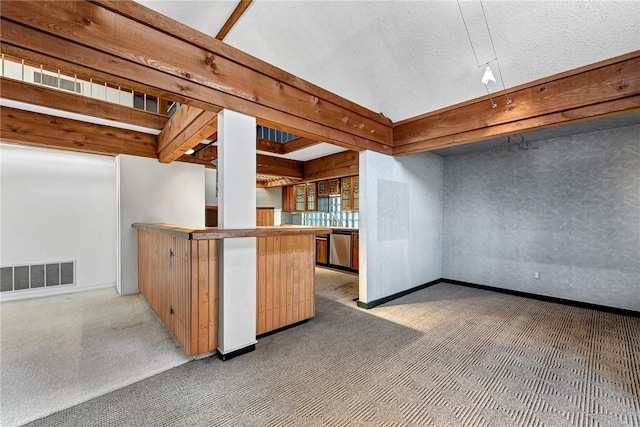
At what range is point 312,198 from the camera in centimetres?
699

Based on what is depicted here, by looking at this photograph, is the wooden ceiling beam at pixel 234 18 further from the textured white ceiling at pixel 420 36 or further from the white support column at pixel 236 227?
the white support column at pixel 236 227

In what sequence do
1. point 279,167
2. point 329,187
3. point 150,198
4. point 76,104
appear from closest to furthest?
point 76,104
point 150,198
point 279,167
point 329,187

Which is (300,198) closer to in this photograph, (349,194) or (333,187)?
(333,187)

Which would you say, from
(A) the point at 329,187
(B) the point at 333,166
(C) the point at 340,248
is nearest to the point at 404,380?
(C) the point at 340,248

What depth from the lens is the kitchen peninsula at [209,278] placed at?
7.33ft

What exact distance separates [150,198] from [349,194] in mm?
3923

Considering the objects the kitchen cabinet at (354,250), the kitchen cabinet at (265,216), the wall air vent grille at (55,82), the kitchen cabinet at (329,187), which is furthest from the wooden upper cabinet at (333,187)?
the wall air vent grille at (55,82)

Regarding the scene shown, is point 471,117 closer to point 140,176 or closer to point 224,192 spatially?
point 224,192

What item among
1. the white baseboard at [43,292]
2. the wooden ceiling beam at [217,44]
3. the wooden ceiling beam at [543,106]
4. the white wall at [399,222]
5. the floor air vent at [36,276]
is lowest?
the white baseboard at [43,292]

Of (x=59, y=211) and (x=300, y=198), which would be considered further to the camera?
(x=300, y=198)

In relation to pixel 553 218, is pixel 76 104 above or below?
above

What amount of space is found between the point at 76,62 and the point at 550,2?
3.40 m

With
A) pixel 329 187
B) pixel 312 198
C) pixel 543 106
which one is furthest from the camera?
pixel 312 198

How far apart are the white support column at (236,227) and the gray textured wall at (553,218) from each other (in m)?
4.15
